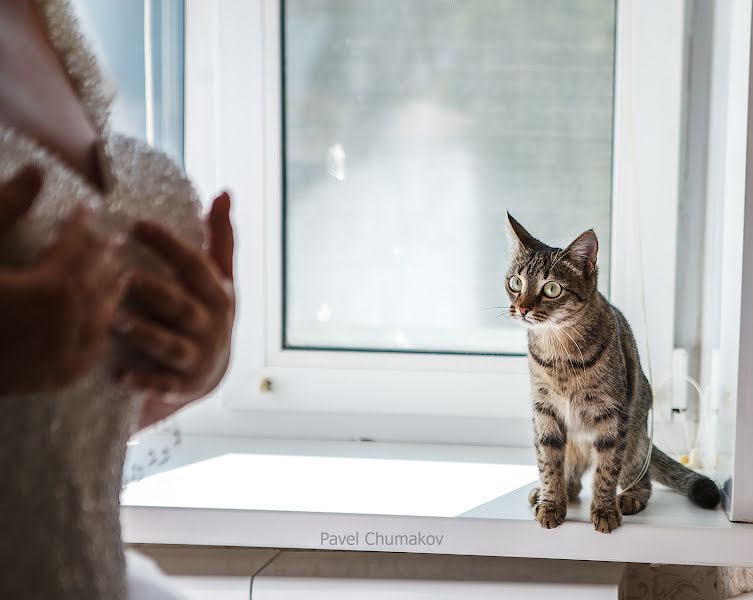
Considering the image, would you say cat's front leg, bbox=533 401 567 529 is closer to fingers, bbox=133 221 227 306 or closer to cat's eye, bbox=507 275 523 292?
cat's eye, bbox=507 275 523 292

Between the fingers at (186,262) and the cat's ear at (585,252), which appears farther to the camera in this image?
the cat's ear at (585,252)

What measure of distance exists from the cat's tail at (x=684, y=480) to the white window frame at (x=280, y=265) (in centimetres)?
16

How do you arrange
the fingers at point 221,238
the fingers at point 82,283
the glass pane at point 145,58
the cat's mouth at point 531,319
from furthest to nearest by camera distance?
1. the glass pane at point 145,58
2. the cat's mouth at point 531,319
3. the fingers at point 221,238
4. the fingers at point 82,283

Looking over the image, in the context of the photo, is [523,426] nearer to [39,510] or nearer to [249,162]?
[249,162]

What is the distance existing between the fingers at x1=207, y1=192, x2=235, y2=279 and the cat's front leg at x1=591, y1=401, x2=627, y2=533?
1.83 ft

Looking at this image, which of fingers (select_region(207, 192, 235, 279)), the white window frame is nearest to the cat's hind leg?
the white window frame

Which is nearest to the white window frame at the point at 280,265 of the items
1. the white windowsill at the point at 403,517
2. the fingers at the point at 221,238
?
the white windowsill at the point at 403,517

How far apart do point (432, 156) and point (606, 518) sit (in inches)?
22.2

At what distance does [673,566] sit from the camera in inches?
42.1

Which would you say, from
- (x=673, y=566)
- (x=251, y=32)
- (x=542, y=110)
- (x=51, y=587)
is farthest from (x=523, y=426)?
(x=51, y=587)

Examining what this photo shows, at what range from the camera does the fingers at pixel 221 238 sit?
1.42 ft

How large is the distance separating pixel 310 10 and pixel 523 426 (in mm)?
673

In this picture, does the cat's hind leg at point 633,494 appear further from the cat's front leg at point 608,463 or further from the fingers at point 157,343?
the fingers at point 157,343

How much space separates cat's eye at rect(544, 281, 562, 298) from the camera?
86 cm
